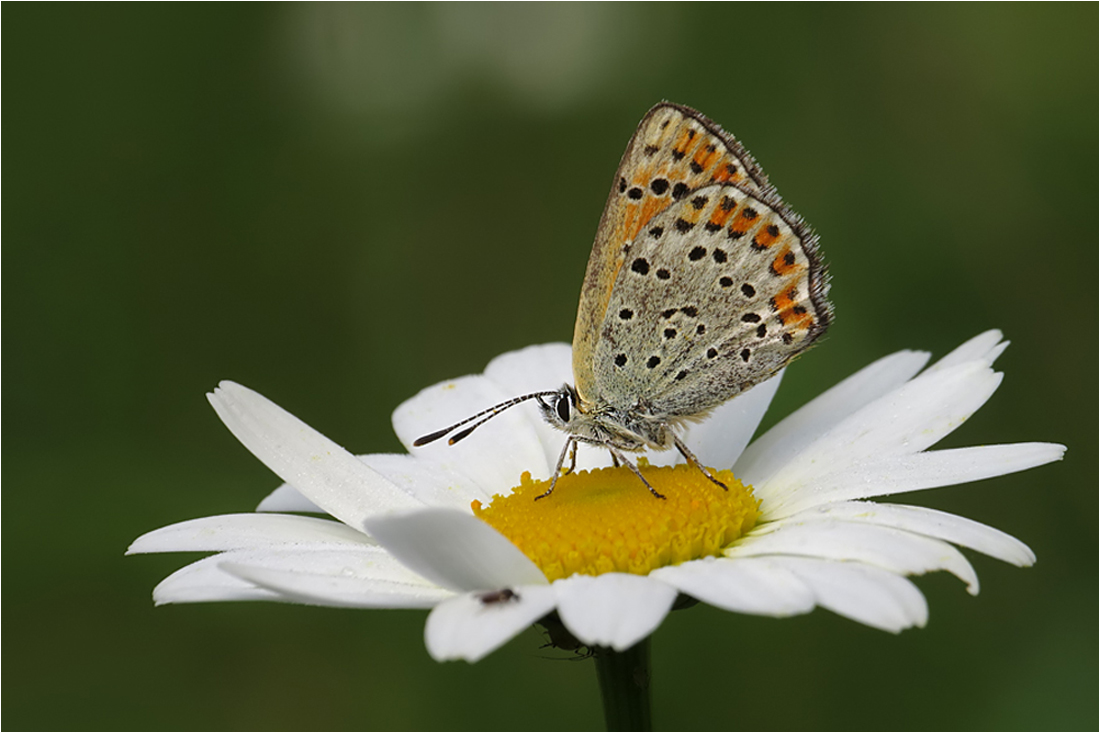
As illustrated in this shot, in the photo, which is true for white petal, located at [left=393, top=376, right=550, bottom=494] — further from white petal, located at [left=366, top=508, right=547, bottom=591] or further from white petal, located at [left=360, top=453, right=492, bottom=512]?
white petal, located at [left=366, top=508, right=547, bottom=591]

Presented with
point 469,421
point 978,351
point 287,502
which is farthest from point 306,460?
point 978,351

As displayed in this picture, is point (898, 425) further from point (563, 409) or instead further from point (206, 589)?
point (206, 589)

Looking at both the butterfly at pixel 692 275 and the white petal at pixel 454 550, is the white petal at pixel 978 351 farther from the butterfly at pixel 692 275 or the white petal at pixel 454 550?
the white petal at pixel 454 550

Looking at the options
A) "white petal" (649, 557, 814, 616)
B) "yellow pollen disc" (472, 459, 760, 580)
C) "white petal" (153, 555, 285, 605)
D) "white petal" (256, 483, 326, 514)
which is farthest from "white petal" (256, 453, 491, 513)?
"white petal" (649, 557, 814, 616)

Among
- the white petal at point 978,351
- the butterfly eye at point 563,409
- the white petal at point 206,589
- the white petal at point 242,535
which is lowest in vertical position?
the white petal at point 206,589

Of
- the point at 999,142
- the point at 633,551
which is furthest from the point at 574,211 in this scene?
the point at 633,551

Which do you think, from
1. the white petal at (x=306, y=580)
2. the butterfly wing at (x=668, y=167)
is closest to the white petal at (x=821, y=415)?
the butterfly wing at (x=668, y=167)
